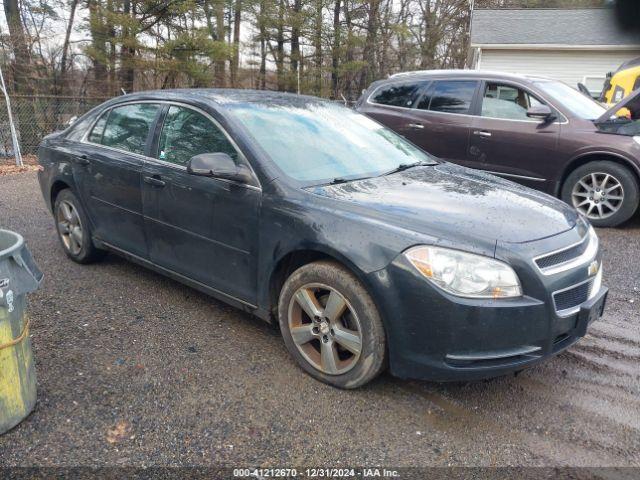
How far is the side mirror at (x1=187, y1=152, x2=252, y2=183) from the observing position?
3.04m

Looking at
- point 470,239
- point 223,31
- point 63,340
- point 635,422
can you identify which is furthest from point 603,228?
→ point 223,31

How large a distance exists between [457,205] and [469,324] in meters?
0.73

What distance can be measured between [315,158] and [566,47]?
17105 millimetres

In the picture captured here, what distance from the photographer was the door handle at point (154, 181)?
3621mm

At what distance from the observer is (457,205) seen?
9.32 feet

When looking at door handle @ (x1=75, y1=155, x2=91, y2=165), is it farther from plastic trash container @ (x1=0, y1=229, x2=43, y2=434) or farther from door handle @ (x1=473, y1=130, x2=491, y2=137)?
door handle @ (x1=473, y1=130, x2=491, y2=137)

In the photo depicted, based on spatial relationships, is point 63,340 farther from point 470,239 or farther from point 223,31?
point 223,31

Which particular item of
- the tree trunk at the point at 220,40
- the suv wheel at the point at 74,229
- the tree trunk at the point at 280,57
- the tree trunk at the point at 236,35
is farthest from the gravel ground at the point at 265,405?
the tree trunk at the point at 280,57

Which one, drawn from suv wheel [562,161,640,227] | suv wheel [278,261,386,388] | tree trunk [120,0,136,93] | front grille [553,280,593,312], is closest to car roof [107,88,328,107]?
suv wheel [278,261,386,388]

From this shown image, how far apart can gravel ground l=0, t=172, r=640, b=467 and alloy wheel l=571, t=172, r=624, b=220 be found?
2.62 metres

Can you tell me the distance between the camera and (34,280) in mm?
2387

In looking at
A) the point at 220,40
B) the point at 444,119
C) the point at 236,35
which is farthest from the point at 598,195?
the point at 236,35

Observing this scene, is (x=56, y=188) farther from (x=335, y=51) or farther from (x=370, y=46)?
(x=370, y=46)

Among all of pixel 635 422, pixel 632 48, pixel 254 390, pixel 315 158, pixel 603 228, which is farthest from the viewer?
pixel 632 48
